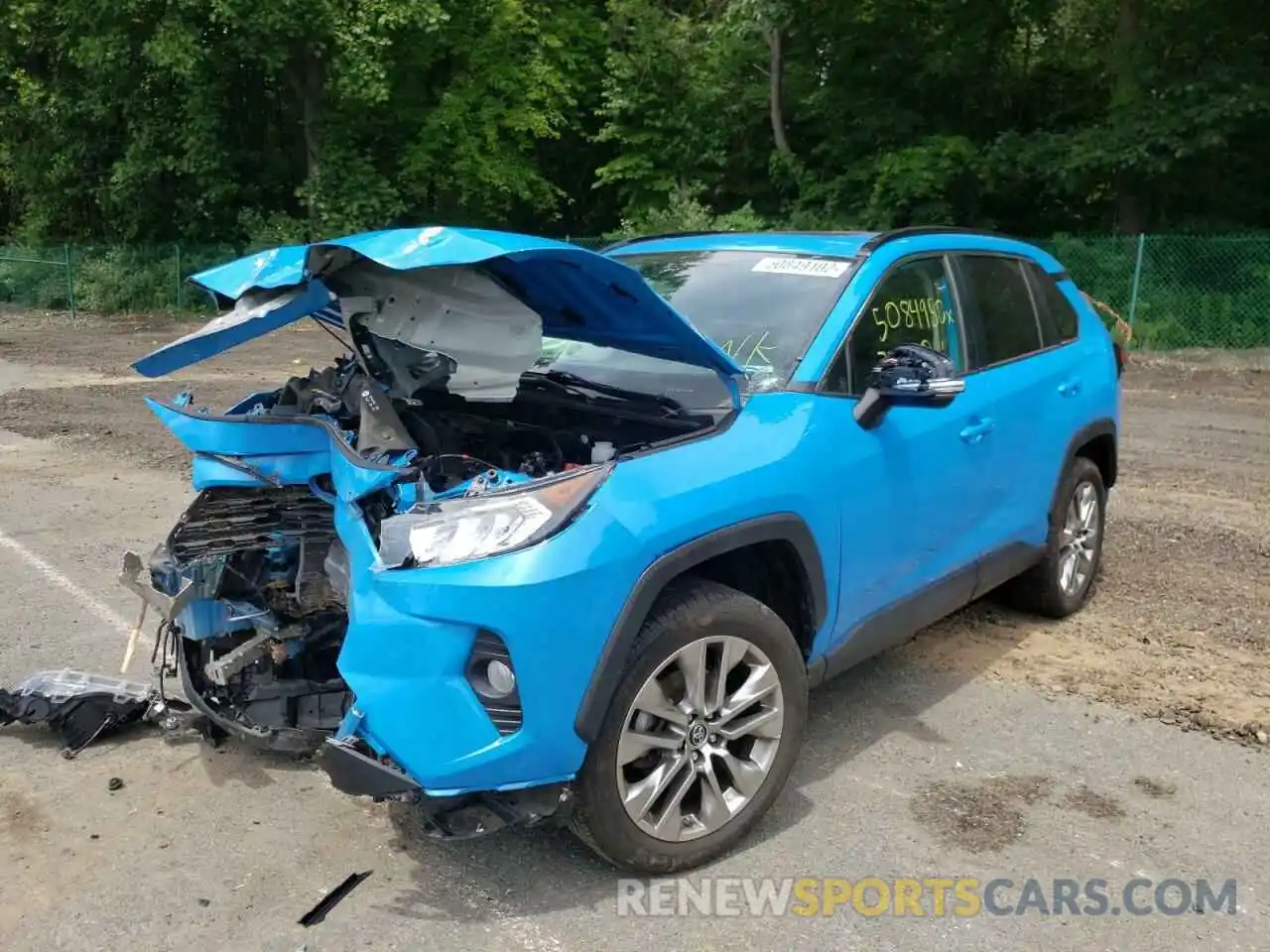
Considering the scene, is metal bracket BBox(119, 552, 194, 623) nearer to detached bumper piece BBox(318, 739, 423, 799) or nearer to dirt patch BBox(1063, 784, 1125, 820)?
detached bumper piece BBox(318, 739, 423, 799)

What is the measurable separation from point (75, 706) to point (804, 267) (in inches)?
127

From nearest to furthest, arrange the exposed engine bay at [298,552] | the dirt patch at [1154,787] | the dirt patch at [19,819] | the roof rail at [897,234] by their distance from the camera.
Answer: the dirt patch at [19,819], the exposed engine bay at [298,552], the dirt patch at [1154,787], the roof rail at [897,234]

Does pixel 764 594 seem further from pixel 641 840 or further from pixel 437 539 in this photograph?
→ pixel 437 539

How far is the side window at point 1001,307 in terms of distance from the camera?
460cm

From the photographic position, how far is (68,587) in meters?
5.66

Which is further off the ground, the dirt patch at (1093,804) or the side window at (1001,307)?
the side window at (1001,307)

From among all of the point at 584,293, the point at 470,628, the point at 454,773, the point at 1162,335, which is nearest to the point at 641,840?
the point at 454,773

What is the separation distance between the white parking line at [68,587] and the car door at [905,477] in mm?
3483

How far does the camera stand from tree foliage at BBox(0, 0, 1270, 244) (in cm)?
1817

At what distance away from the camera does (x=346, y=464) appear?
3.15 m

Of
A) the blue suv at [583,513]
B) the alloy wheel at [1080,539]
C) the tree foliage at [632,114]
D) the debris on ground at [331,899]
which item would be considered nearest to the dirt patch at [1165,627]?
the alloy wheel at [1080,539]

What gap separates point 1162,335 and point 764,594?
14344 millimetres

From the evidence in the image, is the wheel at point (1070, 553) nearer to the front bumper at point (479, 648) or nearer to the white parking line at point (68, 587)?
the front bumper at point (479, 648)

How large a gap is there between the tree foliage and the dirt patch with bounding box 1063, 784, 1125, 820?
1607cm
